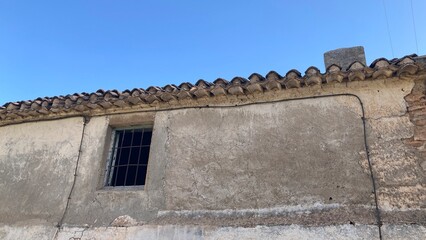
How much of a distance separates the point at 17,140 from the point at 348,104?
6.19 m

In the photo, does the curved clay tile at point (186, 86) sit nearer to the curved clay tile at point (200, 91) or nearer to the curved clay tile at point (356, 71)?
the curved clay tile at point (200, 91)

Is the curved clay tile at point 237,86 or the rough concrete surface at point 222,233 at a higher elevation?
the curved clay tile at point 237,86

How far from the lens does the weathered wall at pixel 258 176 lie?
445cm

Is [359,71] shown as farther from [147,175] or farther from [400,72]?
[147,175]

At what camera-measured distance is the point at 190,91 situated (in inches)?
215

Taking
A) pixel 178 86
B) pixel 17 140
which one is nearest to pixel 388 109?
pixel 178 86

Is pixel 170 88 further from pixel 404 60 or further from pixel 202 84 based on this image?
pixel 404 60

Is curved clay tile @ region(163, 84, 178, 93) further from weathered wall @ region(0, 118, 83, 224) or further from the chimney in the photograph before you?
the chimney

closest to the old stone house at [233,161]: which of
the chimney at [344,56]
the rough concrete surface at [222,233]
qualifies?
the rough concrete surface at [222,233]

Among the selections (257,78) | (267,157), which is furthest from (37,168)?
(257,78)

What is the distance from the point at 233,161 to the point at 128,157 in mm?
2051

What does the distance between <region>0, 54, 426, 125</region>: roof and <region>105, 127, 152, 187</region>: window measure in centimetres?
53

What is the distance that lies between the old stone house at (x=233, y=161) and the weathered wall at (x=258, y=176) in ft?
0.05

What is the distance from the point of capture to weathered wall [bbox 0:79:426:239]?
175 inches
